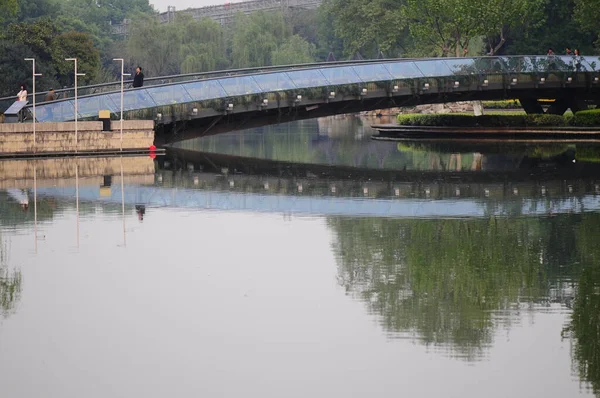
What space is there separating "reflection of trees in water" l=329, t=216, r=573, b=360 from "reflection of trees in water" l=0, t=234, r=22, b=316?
321cm

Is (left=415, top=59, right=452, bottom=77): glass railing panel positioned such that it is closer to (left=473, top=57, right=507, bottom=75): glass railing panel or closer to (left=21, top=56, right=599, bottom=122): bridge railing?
(left=21, top=56, right=599, bottom=122): bridge railing

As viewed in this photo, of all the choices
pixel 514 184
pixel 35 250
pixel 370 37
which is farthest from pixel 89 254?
pixel 370 37

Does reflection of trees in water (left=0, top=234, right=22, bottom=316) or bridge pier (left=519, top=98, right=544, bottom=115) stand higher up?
bridge pier (left=519, top=98, right=544, bottom=115)

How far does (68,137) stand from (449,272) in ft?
70.6

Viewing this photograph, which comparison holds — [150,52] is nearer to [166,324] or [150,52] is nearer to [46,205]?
[46,205]

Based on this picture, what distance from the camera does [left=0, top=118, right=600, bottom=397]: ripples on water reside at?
8.92m

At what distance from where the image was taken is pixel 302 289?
39.1 ft

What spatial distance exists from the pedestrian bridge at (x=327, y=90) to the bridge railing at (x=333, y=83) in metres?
0.03

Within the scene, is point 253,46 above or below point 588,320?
above

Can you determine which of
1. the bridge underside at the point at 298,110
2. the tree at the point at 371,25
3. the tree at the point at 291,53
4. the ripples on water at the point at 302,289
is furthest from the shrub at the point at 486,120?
the tree at the point at 291,53

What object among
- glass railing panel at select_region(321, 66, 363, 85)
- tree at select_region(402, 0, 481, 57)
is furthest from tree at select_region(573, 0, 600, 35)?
glass railing panel at select_region(321, 66, 363, 85)

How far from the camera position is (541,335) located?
995cm

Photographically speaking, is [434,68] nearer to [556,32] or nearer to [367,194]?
[367,194]

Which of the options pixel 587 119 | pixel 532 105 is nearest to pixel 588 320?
pixel 587 119
